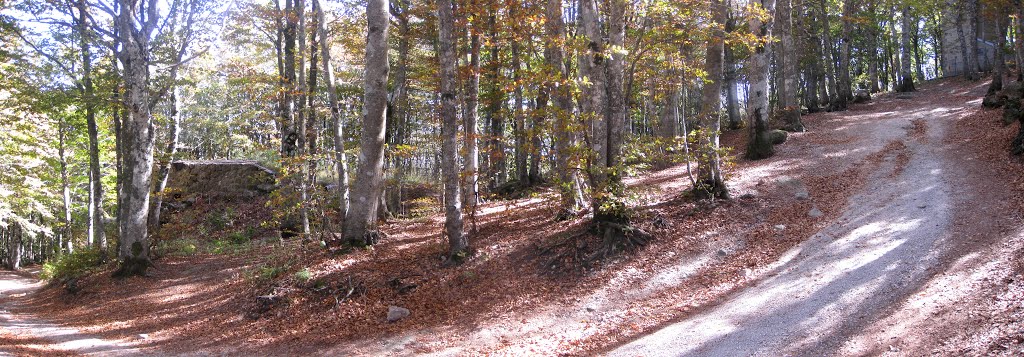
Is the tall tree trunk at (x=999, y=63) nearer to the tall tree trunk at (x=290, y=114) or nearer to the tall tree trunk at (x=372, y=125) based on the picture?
the tall tree trunk at (x=372, y=125)

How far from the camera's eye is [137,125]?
41.9 ft

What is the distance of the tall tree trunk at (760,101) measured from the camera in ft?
42.2

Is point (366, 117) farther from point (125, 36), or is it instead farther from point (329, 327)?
point (125, 36)

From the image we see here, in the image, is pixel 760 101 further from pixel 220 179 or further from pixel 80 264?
pixel 220 179

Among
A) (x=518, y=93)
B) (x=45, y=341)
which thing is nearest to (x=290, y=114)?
(x=518, y=93)

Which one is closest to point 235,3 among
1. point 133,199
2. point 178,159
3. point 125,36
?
point 125,36

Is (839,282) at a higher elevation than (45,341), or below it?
higher

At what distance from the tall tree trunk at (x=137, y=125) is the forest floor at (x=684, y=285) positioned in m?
0.78

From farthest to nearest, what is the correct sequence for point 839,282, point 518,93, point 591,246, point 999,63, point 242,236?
1. point 242,236
2. point 999,63
3. point 518,93
4. point 591,246
5. point 839,282

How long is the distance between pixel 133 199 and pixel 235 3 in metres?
6.30

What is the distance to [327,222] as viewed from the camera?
11422 millimetres

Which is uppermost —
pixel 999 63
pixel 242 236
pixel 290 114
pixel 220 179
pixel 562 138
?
pixel 999 63

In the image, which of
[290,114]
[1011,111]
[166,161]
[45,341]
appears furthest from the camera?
[166,161]

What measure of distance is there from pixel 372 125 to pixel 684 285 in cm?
644
